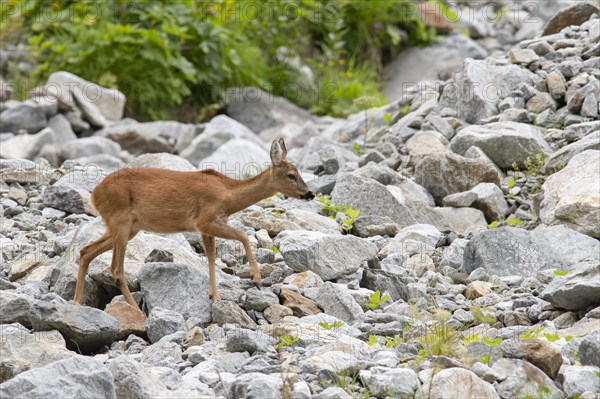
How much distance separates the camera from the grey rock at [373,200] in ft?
34.4

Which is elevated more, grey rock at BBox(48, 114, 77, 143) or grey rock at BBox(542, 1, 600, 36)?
grey rock at BBox(542, 1, 600, 36)

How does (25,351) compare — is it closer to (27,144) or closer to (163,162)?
(163,162)

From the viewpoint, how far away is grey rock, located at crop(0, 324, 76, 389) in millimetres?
6223

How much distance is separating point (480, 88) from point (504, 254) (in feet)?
14.9

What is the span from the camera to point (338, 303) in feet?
25.4

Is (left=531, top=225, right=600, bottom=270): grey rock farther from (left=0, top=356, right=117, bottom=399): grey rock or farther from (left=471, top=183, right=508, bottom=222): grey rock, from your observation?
(left=0, top=356, right=117, bottom=399): grey rock

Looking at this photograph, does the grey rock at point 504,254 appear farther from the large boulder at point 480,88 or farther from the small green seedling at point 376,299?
the large boulder at point 480,88

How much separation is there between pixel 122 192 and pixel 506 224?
4.18 metres

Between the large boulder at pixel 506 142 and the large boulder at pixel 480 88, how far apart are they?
0.81 m

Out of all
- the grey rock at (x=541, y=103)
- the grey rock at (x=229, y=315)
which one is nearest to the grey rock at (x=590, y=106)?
the grey rock at (x=541, y=103)

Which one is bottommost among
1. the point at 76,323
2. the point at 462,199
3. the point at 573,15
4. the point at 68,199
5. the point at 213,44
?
the point at 213,44

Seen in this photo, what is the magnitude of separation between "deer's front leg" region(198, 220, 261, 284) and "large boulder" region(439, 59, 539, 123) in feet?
17.2

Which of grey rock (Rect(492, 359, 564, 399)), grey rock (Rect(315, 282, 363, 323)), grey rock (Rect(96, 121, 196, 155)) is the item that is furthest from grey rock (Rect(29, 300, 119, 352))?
grey rock (Rect(96, 121, 196, 155))

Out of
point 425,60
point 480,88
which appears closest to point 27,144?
point 480,88
